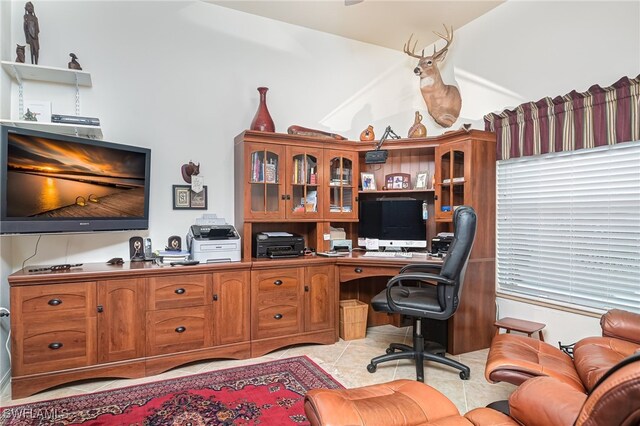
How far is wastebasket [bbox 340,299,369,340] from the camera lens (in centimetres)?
342

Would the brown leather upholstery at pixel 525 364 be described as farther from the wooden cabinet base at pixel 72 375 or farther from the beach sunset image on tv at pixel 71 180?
the beach sunset image on tv at pixel 71 180

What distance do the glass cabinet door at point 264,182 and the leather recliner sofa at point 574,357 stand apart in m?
2.05

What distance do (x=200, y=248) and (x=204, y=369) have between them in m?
0.91

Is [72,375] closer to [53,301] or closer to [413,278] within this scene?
[53,301]

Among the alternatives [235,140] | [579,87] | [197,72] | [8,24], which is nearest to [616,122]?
[579,87]

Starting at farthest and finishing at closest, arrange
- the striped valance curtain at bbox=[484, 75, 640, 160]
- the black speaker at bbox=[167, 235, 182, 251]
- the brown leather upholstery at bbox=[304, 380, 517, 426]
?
the black speaker at bbox=[167, 235, 182, 251] < the striped valance curtain at bbox=[484, 75, 640, 160] < the brown leather upholstery at bbox=[304, 380, 517, 426]

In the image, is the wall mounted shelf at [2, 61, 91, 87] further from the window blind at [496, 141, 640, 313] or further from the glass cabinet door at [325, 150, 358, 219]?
the window blind at [496, 141, 640, 313]

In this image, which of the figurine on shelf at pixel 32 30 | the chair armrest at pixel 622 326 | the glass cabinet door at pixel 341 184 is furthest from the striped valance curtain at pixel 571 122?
the figurine on shelf at pixel 32 30

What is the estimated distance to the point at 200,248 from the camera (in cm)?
291

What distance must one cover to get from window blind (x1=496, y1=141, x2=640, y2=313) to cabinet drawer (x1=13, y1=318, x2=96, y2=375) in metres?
3.35

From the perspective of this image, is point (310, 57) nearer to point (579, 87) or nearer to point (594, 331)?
point (579, 87)

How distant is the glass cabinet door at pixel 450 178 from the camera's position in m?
3.27

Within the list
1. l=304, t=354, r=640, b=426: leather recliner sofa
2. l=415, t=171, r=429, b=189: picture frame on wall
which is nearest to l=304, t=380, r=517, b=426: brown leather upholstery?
l=304, t=354, r=640, b=426: leather recliner sofa

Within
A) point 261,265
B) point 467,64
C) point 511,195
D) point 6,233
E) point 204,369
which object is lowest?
point 204,369
